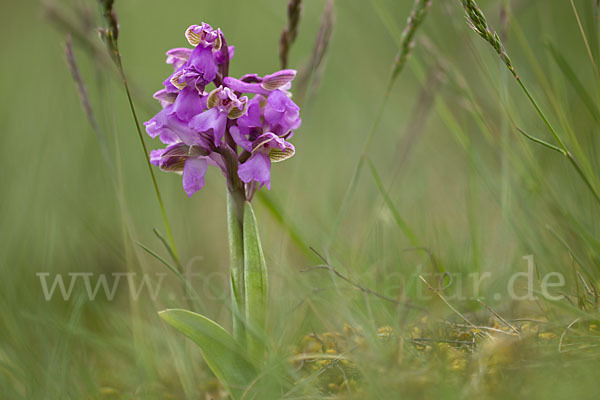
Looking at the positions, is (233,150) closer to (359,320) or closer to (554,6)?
(359,320)

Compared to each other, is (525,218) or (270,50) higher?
(270,50)

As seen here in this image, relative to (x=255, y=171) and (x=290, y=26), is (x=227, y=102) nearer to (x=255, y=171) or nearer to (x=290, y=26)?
(x=255, y=171)

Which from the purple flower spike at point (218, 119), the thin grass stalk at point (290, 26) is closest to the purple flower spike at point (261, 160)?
the purple flower spike at point (218, 119)

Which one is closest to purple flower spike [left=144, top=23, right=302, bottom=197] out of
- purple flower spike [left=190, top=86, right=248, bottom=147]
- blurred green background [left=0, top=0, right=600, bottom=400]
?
purple flower spike [left=190, top=86, right=248, bottom=147]

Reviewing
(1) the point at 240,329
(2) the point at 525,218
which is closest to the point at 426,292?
(2) the point at 525,218

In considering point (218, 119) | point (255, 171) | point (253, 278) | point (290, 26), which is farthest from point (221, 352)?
point (290, 26)
